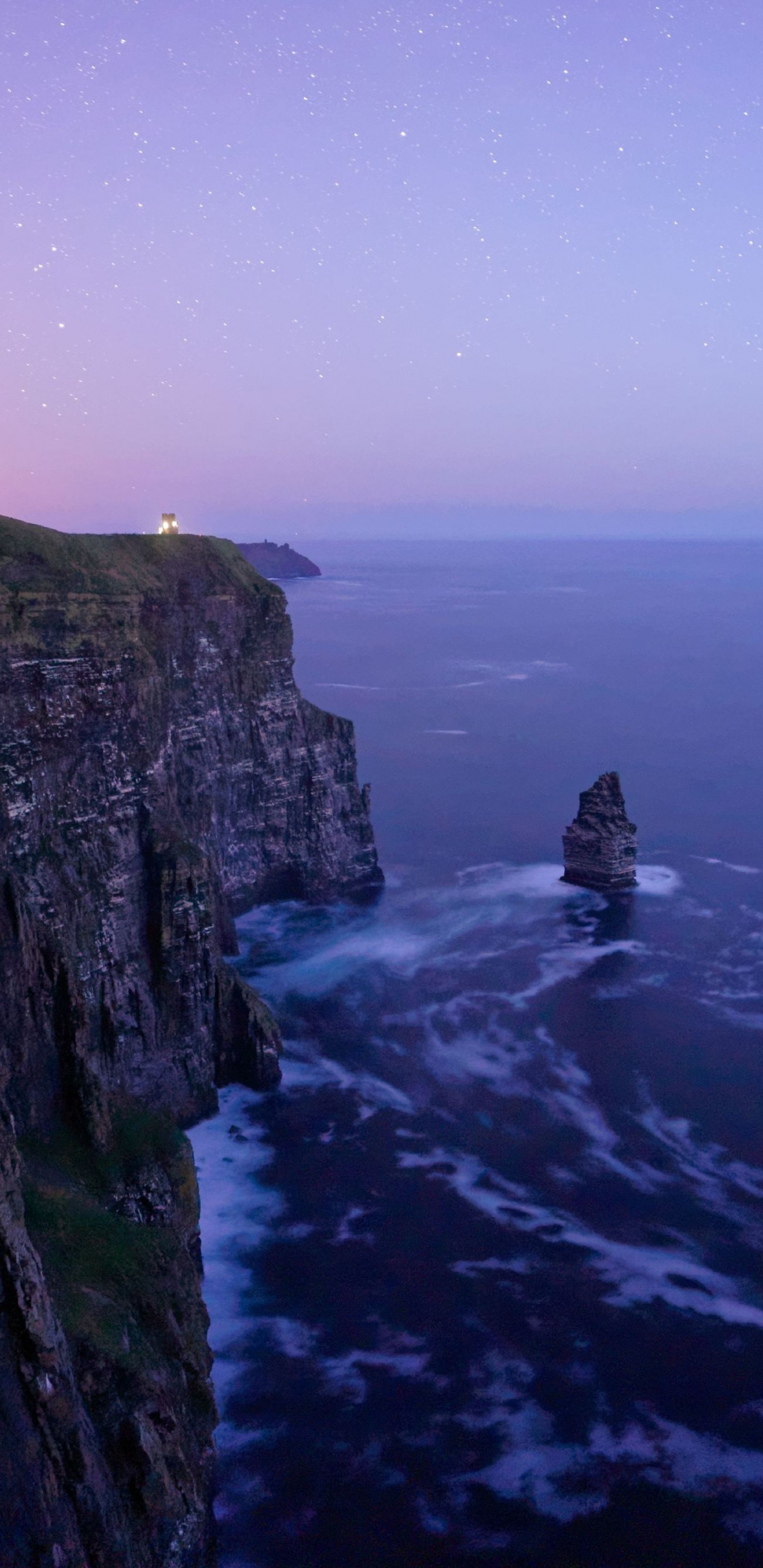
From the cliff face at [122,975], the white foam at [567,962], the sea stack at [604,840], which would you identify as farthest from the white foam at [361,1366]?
the sea stack at [604,840]

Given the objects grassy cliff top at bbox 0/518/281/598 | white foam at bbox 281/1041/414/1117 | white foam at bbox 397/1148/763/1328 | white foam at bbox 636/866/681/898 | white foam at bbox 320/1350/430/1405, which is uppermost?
grassy cliff top at bbox 0/518/281/598

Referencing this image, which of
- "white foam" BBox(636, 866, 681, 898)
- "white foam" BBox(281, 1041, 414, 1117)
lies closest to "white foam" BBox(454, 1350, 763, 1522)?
"white foam" BBox(281, 1041, 414, 1117)

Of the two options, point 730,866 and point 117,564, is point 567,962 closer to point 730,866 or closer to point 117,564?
point 730,866

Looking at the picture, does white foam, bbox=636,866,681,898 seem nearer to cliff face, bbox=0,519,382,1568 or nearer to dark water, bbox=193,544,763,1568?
dark water, bbox=193,544,763,1568

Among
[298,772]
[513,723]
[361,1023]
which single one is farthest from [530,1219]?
[513,723]

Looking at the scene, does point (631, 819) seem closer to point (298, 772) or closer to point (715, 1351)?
point (298, 772)
